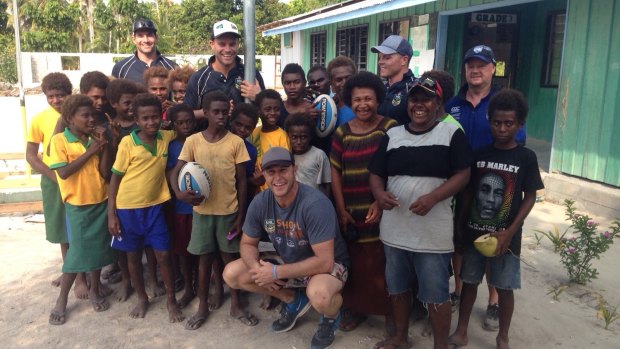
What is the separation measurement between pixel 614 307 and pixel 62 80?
14.8ft

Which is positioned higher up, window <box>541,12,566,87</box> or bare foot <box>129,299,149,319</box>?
window <box>541,12,566,87</box>

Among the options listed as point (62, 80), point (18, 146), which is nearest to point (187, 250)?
point (62, 80)

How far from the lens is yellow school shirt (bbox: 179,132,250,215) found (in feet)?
10.8

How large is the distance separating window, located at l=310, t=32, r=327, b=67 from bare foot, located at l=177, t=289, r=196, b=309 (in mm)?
11712

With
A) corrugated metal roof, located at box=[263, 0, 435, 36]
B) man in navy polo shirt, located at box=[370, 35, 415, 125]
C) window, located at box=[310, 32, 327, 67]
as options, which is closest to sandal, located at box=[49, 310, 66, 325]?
man in navy polo shirt, located at box=[370, 35, 415, 125]

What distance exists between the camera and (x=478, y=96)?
10.7ft

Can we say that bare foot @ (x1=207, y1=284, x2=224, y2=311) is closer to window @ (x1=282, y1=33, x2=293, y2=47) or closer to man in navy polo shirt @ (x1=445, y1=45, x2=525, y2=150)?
man in navy polo shirt @ (x1=445, y1=45, x2=525, y2=150)

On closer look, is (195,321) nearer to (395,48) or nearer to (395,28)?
(395,48)

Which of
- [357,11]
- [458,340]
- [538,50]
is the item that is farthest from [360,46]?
[458,340]

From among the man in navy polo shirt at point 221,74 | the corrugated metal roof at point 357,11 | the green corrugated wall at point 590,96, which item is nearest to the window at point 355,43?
the corrugated metal roof at point 357,11

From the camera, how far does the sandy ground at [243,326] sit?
3182mm

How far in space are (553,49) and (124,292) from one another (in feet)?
28.0

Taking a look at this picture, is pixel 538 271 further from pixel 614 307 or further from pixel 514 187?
pixel 514 187

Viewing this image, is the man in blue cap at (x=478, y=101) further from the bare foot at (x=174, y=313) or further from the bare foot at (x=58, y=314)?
the bare foot at (x=58, y=314)
